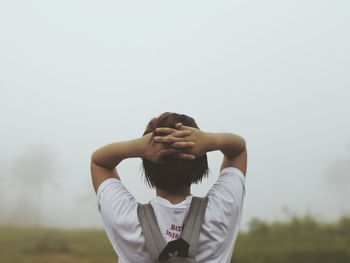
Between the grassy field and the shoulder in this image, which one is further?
the grassy field

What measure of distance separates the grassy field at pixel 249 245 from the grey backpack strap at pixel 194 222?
2.72 m

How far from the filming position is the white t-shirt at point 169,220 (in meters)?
0.43

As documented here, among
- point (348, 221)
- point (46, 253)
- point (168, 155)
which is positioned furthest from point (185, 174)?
point (348, 221)

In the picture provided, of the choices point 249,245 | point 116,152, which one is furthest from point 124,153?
point 249,245

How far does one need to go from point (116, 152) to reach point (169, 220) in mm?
123

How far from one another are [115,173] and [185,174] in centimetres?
12

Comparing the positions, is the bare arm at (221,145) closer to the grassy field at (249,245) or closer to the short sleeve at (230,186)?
the short sleeve at (230,186)

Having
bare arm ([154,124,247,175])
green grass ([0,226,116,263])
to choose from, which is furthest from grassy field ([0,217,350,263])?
→ bare arm ([154,124,247,175])

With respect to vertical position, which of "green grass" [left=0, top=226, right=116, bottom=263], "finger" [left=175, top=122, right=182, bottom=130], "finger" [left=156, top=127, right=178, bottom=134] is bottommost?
"green grass" [left=0, top=226, right=116, bottom=263]

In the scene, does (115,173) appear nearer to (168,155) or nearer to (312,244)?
(168,155)

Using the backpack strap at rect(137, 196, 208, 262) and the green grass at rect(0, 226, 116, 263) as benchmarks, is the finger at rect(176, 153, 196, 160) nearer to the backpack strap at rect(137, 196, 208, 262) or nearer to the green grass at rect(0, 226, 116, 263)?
the backpack strap at rect(137, 196, 208, 262)

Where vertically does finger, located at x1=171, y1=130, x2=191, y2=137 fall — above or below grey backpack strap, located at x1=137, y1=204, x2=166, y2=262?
above

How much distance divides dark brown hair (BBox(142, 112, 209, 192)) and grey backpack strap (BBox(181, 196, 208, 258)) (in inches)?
1.3

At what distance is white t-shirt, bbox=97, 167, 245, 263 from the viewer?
0.43 metres
